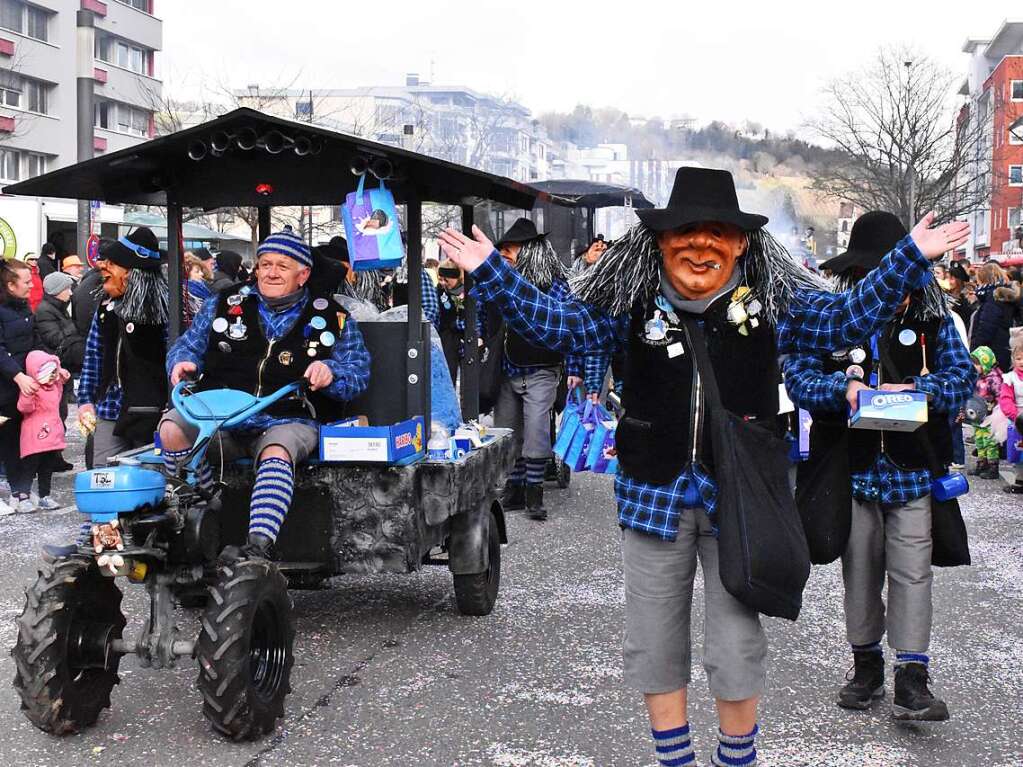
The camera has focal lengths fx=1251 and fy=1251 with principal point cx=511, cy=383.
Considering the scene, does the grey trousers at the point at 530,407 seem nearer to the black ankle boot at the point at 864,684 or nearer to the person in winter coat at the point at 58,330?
the person in winter coat at the point at 58,330

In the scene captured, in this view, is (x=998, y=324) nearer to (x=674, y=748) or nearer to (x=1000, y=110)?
(x=674, y=748)

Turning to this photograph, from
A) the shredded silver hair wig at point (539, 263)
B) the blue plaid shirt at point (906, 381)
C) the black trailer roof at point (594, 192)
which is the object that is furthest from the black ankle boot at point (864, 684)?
the black trailer roof at point (594, 192)

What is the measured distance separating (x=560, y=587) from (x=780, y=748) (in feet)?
8.31

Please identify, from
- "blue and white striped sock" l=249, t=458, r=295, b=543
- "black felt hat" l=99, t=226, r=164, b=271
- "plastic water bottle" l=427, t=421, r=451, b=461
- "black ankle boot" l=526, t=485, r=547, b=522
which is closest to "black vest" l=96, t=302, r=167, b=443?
"black felt hat" l=99, t=226, r=164, b=271

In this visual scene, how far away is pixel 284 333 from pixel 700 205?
2.55m

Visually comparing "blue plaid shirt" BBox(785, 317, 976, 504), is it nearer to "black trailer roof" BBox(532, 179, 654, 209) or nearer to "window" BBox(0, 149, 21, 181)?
"black trailer roof" BBox(532, 179, 654, 209)

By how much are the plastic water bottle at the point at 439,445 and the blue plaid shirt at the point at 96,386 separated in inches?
78.8

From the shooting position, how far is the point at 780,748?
442 cm

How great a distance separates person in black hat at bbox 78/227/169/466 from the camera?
275 inches

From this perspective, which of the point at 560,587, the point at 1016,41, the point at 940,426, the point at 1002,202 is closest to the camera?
the point at 940,426

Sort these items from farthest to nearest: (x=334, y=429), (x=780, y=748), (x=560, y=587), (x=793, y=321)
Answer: (x=560, y=587)
(x=334, y=429)
(x=780, y=748)
(x=793, y=321)

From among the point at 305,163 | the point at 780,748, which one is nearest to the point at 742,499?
the point at 780,748

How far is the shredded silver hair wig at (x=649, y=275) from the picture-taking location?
3752 mm

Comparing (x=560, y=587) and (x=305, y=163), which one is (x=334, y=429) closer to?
(x=305, y=163)
